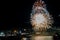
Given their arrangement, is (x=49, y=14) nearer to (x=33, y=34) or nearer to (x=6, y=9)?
(x=33, y=34)

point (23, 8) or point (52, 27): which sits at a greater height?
point (23, 8)

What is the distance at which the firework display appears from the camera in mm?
3801

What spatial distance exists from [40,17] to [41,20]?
0.06m

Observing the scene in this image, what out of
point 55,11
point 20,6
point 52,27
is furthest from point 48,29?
point 20,6

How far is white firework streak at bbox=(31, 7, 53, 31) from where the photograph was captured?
3.81m

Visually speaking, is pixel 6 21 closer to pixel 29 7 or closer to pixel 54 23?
pixel 29 7

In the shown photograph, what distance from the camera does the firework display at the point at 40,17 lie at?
3801 millimetres

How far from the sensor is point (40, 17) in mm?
3951

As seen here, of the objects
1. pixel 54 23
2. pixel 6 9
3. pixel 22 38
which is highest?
pixel 6 9

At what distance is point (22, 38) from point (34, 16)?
0.64 metres

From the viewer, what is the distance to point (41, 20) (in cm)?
396

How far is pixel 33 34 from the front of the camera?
3.67 m

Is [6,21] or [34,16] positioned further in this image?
[34,16]

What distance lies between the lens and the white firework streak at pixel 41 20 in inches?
150
